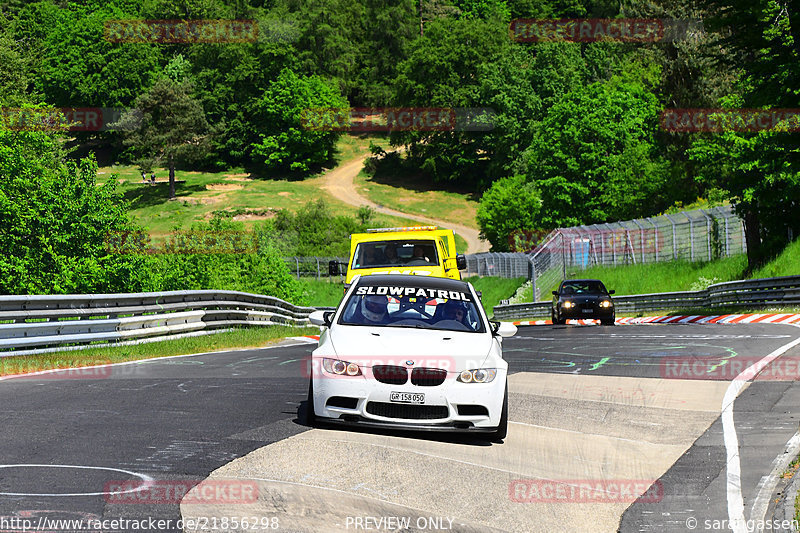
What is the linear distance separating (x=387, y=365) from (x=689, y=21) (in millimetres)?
80048

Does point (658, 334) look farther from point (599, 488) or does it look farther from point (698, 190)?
point (698, 190)

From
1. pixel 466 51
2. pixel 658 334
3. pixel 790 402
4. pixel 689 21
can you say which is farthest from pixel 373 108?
pixel 790 402

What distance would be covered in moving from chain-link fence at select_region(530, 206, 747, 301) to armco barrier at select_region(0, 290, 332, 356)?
910 inches

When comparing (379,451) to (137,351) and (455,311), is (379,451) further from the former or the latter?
(137,351)

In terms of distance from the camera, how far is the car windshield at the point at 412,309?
33.0ft

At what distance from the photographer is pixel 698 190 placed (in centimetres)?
7012
